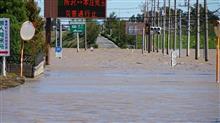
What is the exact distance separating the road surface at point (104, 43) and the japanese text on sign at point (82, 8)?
8166cm

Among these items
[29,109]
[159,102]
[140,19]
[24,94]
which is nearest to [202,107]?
[159,102]

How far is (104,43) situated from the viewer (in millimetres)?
136875

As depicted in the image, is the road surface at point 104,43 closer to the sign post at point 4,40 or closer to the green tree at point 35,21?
the green tree at point 35,21

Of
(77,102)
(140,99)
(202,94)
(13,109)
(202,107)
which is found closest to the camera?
(13,109)

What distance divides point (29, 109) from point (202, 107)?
4.52m

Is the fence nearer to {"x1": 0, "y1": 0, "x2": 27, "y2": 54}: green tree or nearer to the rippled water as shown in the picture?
{"x1": 0, "y1": 0, "x2": 27, "y2": 54}: green tree

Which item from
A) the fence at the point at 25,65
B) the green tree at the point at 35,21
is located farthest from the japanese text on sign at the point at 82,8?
the fence at the point at 25,65

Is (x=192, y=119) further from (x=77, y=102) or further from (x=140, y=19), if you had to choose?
(x=140, y=19)

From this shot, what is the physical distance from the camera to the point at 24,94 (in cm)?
2136

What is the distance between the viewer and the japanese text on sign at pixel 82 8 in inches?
1929

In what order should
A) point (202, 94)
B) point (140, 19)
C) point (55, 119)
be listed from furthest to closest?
1. point (140, 19)
2. point (202, 94)
3. point (55, 119)

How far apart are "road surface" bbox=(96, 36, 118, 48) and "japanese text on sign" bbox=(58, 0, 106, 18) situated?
268 ft

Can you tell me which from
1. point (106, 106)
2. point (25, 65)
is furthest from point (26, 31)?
point (106, 106)

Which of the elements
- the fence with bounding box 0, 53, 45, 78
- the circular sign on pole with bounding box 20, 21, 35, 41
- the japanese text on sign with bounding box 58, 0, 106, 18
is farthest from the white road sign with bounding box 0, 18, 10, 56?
the japanese text on sign with bounding box 58, 0, 106, 18
